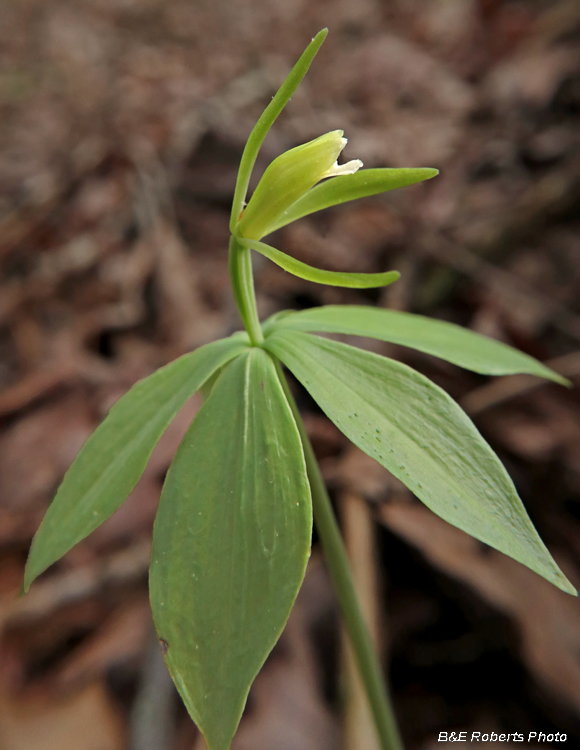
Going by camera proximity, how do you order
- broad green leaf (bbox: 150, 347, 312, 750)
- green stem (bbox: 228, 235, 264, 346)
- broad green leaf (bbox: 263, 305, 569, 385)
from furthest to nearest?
broad green leaf (bbox: 263, 305, 569, 385)
green stem (bbox: 228, 235, 264, 346)
broad green leaf (bbox: 150, 347, 312, 750)

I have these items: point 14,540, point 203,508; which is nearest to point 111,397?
point 14,540

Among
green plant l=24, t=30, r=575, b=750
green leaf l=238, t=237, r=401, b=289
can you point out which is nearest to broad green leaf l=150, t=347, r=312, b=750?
green plant l=24, t=30, r=575, b=750

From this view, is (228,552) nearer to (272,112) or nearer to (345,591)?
(345,591)

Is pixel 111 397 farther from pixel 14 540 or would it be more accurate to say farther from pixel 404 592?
pixel 404 592

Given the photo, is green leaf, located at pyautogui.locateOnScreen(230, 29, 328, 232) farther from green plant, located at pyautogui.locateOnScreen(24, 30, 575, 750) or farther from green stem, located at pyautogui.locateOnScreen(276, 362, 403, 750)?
green stem, located at pyautogui.locateOnScreen(276, 362, 403, 750)

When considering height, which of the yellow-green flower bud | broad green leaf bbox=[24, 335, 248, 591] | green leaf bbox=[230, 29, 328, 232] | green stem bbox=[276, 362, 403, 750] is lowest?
green stem bbox=[276, 362, 403, 750]

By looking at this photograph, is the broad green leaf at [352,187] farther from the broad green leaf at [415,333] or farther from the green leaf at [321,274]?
the broad green leaf at [415,333]

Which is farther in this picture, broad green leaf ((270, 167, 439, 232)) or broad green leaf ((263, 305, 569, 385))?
broad green leaf ((263, 305, 569, 385))

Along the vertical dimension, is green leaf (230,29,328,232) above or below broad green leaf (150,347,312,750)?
above
